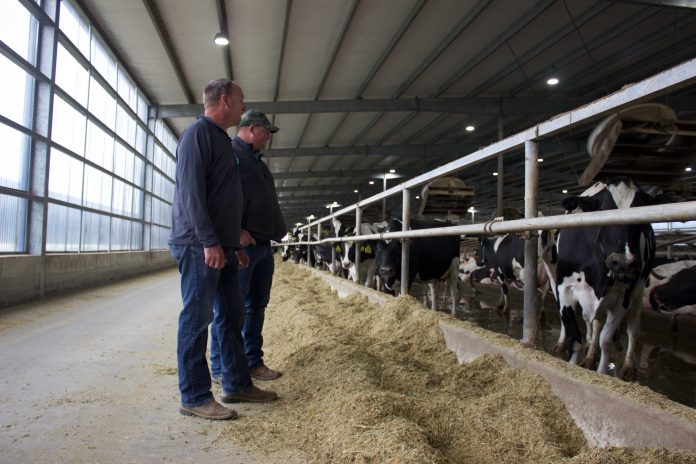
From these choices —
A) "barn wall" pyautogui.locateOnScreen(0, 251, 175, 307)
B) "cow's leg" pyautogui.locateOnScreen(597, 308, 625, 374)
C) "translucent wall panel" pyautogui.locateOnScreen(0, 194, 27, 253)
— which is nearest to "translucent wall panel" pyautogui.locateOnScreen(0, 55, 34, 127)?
"translucent wall panel" pyautogui.locateOnScreen(0, 194, 27, 253)

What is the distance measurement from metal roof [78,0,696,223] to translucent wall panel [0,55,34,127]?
301 centimetres

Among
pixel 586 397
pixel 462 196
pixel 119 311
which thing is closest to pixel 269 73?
pixel 462 196

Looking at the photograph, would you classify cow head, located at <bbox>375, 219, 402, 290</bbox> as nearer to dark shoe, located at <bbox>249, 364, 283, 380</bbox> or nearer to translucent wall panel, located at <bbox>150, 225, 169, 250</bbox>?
dark shoe, located at <bbox>249, 364, 283, 380</bbox>

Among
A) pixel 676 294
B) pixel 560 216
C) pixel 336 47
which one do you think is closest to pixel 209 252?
pixel 560 216

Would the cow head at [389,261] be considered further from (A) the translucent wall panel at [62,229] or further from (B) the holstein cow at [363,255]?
(A) the translucent wall panel at [62,229]

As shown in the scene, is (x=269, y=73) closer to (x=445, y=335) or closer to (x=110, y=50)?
(x=110, y=50)

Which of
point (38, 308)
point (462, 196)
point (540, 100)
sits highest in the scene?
point (540, 100)

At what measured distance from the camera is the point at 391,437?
1739 millimetres

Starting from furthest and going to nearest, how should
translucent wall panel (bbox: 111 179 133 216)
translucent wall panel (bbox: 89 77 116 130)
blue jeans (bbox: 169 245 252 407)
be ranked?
translucent wall panel (bbox: 111 179 133 216), translucent wall panel (bbox: 89 77 116 130), blue jeans (bbox: 169 245 252 407)

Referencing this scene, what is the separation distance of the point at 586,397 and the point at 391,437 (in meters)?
0.86

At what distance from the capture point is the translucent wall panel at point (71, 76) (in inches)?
364

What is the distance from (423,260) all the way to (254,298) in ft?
17.5

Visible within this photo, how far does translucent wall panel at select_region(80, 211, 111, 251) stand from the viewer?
10867mm

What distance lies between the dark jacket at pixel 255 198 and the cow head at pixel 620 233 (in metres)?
2.05
